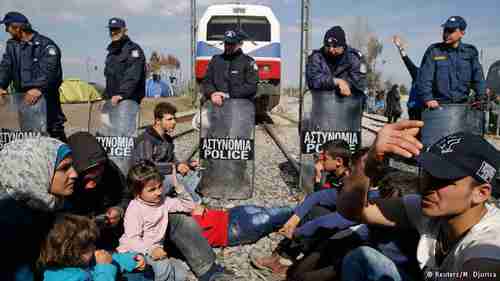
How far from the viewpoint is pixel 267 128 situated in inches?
520

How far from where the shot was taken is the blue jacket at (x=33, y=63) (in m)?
5.86

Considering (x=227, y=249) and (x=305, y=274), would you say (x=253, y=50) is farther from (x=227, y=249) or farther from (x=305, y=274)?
(x=305, y=274)

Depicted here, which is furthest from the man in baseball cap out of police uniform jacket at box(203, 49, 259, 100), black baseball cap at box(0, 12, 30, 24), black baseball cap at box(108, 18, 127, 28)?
black baseball cap at box(0, 12, 30, 24)

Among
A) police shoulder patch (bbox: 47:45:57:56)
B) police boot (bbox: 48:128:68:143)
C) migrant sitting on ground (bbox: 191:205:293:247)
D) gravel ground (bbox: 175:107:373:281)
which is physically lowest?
gravel ground (bbox: 175:107:373:281)

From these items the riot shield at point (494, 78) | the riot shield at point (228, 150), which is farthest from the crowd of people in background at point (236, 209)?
the riot shield at point (494, 78)

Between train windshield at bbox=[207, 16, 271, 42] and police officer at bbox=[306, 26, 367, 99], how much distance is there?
339 inches

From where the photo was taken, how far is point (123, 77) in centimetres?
591

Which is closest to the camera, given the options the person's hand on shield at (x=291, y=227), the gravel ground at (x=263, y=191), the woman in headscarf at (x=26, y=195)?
the woman in headscarf at (x=26, y=195)

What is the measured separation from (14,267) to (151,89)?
1799 cm

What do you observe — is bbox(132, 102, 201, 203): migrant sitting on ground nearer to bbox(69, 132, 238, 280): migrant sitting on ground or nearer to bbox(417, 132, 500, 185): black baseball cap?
bbox(69, 132, 238, 280): migrant sitting on ground

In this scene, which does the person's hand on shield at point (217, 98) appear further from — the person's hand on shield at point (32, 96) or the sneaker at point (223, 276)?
the sneaker at point (223, 276)

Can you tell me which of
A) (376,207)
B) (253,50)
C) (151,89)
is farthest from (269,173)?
(151,89)

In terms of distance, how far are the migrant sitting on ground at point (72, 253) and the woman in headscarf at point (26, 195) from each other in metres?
0.07

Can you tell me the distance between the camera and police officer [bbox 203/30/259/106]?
564 centimetres
